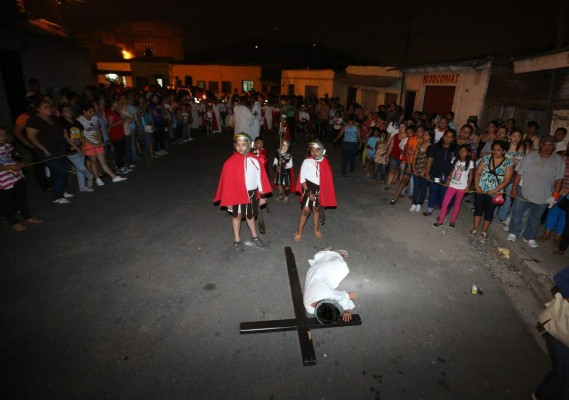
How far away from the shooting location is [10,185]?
17.8 ft

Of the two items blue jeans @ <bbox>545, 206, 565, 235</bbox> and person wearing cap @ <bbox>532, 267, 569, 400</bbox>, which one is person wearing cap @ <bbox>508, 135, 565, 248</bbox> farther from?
person wearing cap @ <bbox>532, 267, 569, 400</bbox>

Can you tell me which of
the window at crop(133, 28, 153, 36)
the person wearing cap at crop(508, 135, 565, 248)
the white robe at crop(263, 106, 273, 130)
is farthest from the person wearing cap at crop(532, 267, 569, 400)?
the window at crop(133, 28, 153, 36)

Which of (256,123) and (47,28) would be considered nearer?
(256,123)

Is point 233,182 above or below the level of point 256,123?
below

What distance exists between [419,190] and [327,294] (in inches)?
180

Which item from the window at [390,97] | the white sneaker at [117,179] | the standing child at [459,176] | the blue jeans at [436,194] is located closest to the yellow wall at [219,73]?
the window at [390,97]

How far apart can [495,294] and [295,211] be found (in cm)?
405

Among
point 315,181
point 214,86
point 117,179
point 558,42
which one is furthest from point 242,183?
point 214,86

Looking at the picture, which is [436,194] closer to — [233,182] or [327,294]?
[327,294]

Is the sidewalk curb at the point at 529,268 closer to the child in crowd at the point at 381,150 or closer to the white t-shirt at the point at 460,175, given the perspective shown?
the white t-shirt at the point at 460,175

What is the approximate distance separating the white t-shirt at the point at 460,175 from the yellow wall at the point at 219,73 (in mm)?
37135

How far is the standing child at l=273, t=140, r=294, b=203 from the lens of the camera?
288 inches

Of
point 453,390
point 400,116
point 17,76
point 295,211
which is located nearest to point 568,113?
point 400,116

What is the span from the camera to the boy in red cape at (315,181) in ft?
17.7
